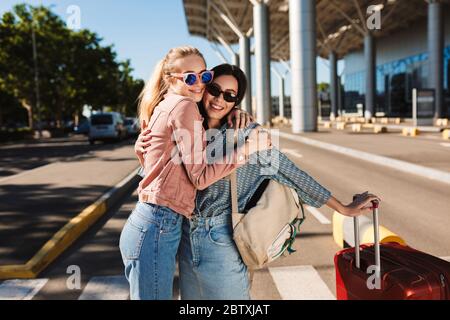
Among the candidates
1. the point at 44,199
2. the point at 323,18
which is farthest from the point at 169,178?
the point at 323,18

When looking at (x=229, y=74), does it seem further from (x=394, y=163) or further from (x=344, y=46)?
(x=344, y=46)

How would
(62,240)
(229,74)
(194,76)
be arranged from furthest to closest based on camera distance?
1. (62,240)
2. (229,74)
3. (194,76)

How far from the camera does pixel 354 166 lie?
13.5 metres

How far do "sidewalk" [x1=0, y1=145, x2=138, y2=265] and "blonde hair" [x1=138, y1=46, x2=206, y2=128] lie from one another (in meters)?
3.96

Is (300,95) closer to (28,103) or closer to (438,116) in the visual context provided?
(438,116)

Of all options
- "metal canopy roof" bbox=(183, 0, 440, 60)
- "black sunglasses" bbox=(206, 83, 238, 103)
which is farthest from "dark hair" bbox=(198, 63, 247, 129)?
"metal canopy roof" bbox=(183, 0, 440, 60)

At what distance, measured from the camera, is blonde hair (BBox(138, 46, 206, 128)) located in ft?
7.27

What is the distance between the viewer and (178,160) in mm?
2070

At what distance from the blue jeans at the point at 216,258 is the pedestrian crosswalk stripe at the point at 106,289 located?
2.32m

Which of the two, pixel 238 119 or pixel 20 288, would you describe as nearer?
pixel 238 119

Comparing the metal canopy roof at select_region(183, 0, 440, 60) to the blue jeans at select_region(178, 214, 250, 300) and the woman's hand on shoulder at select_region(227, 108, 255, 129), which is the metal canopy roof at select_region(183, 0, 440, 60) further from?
the blue jeans at select_region(178, 214, 250, 300)

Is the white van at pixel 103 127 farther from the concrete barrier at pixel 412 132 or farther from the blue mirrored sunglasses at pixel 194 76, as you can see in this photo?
the blue mirrored sunglasses at pixel 194 76

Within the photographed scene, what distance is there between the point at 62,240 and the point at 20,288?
1482 millimetres

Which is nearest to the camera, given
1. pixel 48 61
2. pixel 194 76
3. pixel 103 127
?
pixel 194 76
